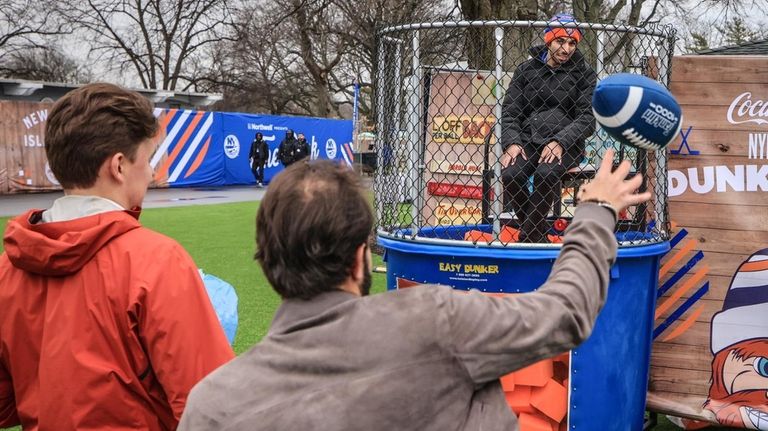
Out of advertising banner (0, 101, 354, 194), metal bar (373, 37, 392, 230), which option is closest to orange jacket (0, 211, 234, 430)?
metal bar (373, 37, 392, 230)

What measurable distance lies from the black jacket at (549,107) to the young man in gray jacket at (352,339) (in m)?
2.60

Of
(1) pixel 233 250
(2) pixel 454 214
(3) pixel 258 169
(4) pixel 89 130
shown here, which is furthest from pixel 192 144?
(4) pixel 89 130

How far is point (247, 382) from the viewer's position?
1568 millimetres

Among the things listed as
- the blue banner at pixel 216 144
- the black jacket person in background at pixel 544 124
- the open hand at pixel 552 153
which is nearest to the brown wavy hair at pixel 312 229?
the black jacket person in background at pixel 544 124

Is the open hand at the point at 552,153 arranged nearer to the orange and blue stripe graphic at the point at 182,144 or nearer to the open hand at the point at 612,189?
the open hand at the point at 612,189

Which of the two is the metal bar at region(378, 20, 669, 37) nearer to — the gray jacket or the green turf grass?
Result: the green turf grass

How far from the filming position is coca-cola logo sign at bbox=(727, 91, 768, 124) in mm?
3984

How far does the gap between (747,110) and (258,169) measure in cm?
2358

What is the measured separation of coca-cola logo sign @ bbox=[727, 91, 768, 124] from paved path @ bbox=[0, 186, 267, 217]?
13.7m

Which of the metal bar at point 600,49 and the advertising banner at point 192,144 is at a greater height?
the metal bar at point 600,49

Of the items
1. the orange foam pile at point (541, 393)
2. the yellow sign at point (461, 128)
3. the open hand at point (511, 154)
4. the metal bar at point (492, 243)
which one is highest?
the yellow sign at point (461, 128)

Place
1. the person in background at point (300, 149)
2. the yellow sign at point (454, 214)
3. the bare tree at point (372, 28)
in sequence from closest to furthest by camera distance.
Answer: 1. the yellow sign at point (454, 214)
2. the bare tree at point (372, 28)
3. the person in background at point (300, 149)

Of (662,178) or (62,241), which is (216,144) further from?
(62,241)

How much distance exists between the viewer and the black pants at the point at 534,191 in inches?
162
